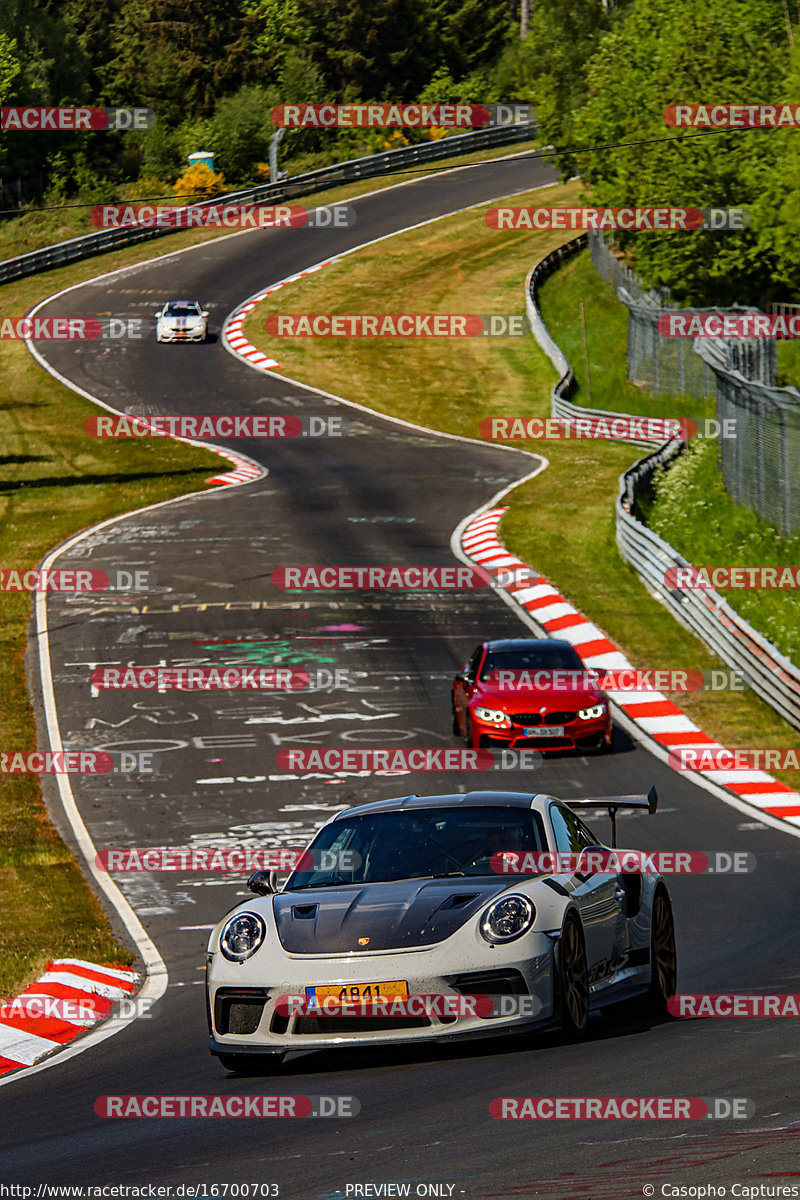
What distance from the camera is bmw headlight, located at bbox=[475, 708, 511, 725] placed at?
2111 cm

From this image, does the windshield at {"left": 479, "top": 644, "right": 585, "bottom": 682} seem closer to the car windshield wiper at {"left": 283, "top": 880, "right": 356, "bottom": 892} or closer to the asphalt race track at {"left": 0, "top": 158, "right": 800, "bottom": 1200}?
the asphalt race track at {"left": 0, "top": 158, "right": 800, "bottom": 1200}

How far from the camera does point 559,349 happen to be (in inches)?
2217

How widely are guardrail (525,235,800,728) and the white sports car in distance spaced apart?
82.4 ft

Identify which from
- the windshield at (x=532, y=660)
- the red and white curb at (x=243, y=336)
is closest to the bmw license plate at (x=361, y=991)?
the windshield at (x=532, y=660)

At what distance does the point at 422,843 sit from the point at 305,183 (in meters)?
73.7

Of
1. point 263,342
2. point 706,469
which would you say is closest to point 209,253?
point 263,342

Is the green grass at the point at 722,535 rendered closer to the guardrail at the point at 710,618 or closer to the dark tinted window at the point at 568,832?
the guardrail at the point at 710,618

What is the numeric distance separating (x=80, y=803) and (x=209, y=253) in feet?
183

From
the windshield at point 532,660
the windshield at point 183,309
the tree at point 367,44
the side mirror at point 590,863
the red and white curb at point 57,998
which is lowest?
the windshield at point 183,309

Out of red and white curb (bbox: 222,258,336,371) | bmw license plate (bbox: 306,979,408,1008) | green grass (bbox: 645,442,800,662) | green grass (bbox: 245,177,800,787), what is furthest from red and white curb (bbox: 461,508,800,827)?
red and white curb (bbox: 222,258,336,371)

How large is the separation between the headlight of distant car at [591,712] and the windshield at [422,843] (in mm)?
11072

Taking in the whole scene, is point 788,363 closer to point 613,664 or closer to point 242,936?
point 613,664

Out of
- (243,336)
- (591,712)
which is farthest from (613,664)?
(243,336)

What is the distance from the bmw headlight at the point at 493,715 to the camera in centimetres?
2111
